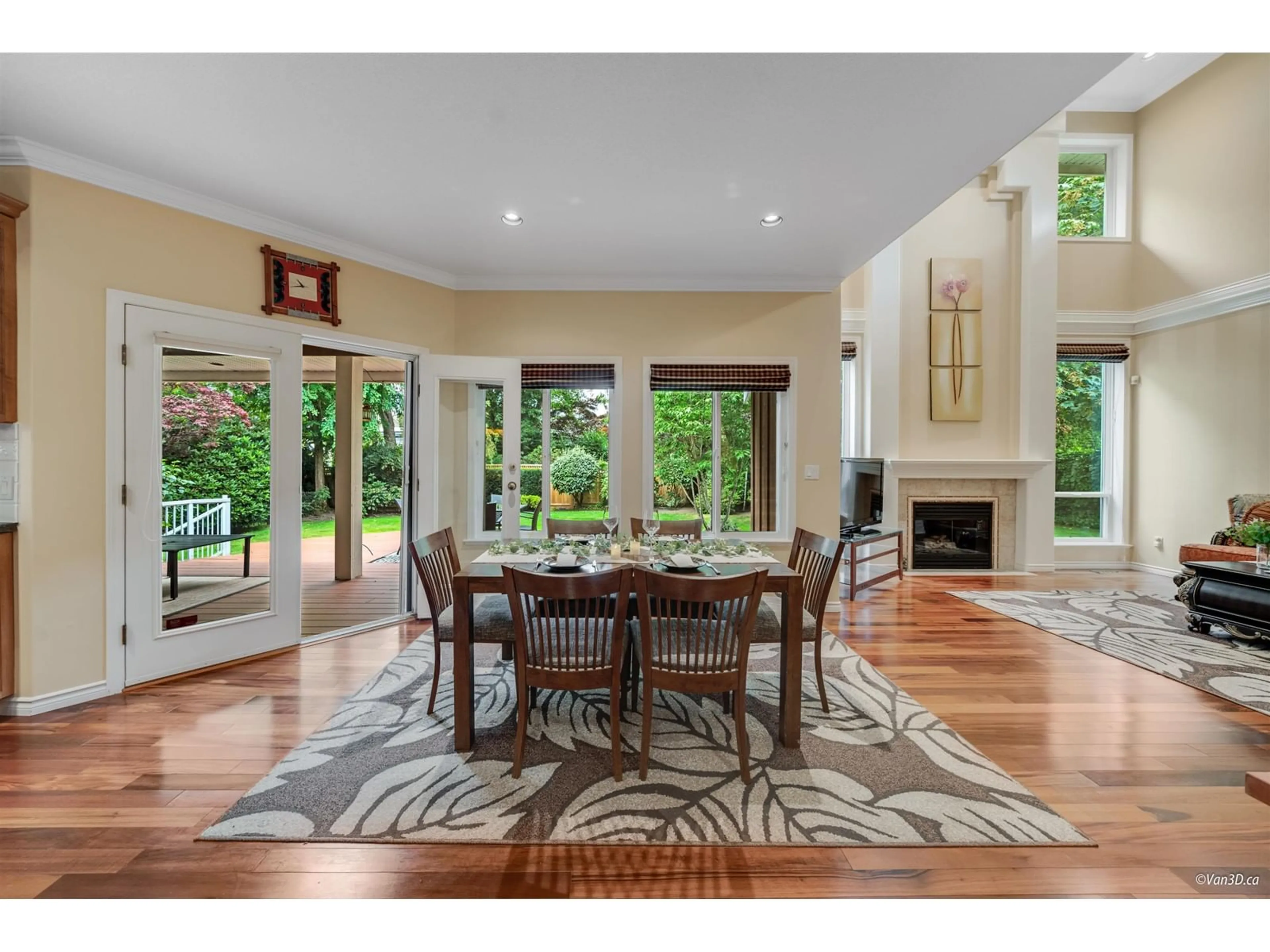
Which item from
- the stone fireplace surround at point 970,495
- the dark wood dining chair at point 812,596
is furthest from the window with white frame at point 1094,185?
the dark wood dining chair at point 812,596

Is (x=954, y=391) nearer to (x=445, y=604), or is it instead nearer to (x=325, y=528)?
(x=445, y=604)

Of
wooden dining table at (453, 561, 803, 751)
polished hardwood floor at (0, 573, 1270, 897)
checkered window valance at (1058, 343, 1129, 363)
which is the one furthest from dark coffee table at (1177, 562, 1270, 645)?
checkered window valance at (1058, 343, 1129, 363)

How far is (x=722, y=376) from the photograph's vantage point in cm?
480

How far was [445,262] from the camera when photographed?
438 cm

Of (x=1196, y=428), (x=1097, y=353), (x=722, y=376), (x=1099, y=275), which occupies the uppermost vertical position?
(x=1099, y=275)

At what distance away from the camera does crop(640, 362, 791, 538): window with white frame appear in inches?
193

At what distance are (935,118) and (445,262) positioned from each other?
11.0ft

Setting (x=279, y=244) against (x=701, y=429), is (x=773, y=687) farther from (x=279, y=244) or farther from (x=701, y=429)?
(x=279, y=244)

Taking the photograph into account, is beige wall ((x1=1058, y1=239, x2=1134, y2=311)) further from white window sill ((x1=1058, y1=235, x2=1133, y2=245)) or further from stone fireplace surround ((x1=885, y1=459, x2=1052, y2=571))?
stone fireplace surround ((x1=885, y1=459, x2=1052, y2=571))

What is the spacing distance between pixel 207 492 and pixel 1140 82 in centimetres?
1009

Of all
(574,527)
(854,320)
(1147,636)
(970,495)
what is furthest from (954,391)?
(574,527)

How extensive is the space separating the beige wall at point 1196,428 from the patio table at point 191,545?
28.9 feet

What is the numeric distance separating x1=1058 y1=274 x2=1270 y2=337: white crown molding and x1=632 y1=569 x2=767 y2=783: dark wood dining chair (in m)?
6.92

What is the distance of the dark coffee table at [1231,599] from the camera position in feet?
12.2
